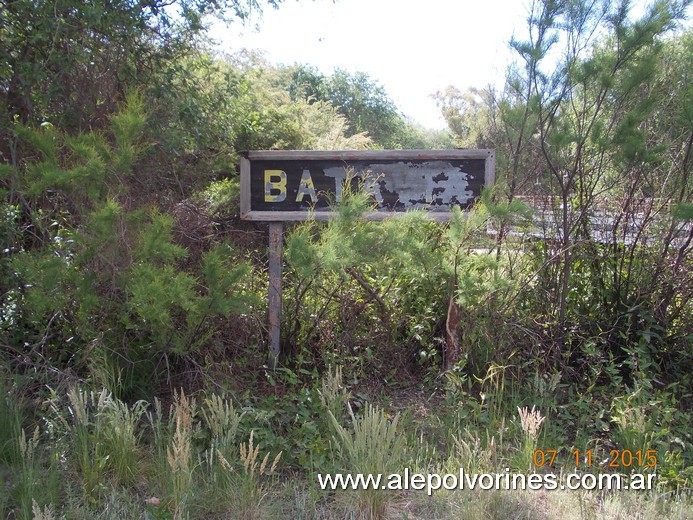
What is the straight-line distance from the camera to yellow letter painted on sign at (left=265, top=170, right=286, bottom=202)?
4.91 metres

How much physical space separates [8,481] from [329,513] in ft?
5.52

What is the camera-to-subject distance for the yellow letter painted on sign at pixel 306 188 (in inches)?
193

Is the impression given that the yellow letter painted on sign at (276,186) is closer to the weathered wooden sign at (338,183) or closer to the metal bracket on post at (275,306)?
the weathered wooden sign at (338,183)

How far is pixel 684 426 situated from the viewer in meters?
4.07

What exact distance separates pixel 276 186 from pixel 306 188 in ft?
0.77

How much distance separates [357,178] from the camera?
489cm

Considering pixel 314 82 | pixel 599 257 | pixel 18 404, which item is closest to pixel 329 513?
pixel 18 404

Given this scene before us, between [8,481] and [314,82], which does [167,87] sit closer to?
[8,481]

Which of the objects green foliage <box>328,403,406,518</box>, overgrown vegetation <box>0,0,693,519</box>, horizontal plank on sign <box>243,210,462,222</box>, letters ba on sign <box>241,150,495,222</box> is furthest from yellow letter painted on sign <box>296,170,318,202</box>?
green foliage <box>328,403,406,518</box>
